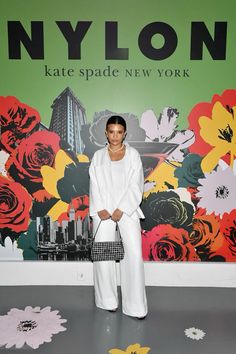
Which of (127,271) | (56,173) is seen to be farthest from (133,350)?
(56,173)

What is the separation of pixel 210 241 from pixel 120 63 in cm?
167

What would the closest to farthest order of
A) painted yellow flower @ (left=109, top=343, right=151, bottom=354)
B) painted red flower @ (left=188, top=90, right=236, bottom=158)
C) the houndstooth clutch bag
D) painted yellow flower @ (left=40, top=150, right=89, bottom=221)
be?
painted yellow flower @ (left=109, top=343, right=151, bottom=354) < the houndstooth clutch bag < painted red flower @ (left=188, top=90, right=236, bottom=158) < painted yellow flower @ (left=40, top=150, right=89, bottom=221)

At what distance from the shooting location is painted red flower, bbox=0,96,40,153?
3.07 metres

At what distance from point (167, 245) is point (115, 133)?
1138 mm

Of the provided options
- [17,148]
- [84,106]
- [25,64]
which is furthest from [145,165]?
[25,64]

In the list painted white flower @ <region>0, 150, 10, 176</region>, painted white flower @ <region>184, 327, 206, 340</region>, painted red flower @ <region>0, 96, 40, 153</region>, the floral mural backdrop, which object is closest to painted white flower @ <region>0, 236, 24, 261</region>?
the floral mural backdrop

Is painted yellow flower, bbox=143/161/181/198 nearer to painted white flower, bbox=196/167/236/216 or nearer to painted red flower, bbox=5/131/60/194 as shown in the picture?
painted white flower, bbox=196/167/236/216

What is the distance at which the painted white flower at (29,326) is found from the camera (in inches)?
95.0

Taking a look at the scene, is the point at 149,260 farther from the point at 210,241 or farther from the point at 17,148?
the point at 17,148

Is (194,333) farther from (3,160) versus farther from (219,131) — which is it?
(3,160)

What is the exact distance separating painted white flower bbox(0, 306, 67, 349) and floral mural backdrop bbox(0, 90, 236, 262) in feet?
1.95

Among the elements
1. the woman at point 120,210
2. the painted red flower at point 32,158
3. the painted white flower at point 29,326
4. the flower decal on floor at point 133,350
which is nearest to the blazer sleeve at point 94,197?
the woman at point 120,210

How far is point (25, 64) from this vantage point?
302 cm

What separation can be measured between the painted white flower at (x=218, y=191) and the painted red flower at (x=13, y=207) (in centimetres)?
147
